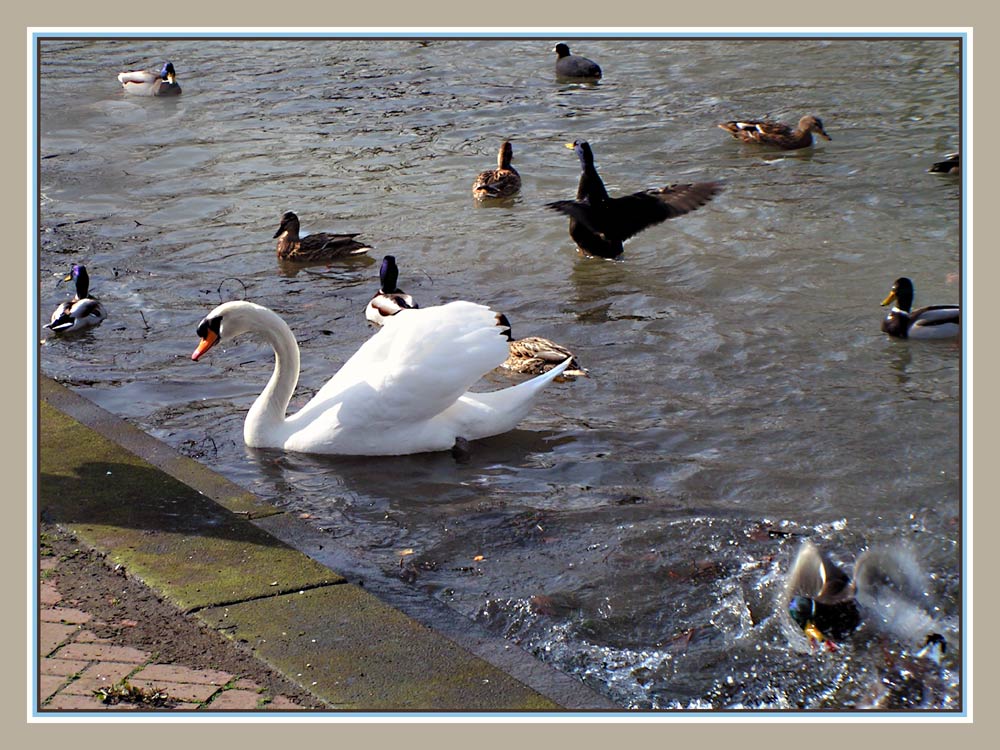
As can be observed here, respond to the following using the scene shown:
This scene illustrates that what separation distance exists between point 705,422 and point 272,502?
2.94m

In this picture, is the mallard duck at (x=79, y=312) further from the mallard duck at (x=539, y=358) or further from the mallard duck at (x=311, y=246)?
the mallard duck at (x=539, y=358)

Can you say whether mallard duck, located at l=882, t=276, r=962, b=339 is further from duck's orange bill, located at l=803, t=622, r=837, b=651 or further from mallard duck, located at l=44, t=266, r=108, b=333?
mallard duck, located at l=44, t=266, r=108, b=333

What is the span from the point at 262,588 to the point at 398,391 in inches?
102

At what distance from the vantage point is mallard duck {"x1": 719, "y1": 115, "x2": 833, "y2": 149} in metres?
16.5

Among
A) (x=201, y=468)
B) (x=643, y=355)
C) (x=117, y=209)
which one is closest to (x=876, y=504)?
(x=643, y=355)

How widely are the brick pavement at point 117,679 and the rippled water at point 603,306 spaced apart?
1.45 metres

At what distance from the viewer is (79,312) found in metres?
10.9

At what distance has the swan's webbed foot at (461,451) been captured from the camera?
8.30 metres

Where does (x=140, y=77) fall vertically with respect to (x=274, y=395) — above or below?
above

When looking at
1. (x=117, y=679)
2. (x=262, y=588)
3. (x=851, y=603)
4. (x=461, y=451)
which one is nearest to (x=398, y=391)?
(x=461, y=451)

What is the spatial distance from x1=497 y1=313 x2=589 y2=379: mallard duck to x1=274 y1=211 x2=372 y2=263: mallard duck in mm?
3656

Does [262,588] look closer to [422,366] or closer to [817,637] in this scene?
[817,637]

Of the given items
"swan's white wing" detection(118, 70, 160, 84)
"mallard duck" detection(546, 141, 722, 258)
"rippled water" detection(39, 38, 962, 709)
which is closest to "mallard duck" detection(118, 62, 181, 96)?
"swan's white wing" detection(118, 70, 160, 84)
